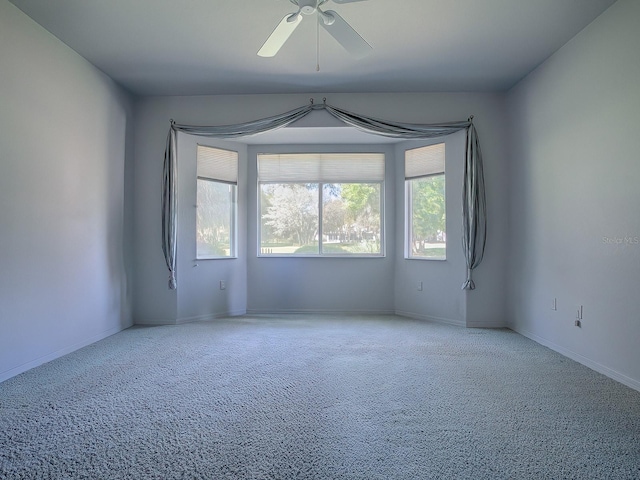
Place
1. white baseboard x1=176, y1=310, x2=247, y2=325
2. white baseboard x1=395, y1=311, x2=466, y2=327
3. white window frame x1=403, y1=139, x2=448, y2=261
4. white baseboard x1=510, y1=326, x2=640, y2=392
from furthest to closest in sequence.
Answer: white window frame x1=403, y1=139, x2=448, y2=261, white baseboard x1=176, y1=310, x2=247, y2=325, white baseboard x1=395, y1=311, x2=466, y2=327, white baseboard x1=510, y1=326, x2=640, y2=392

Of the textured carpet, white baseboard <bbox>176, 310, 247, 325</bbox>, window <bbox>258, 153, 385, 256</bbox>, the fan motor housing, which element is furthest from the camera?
window <bbox>258, 153, 385, 256</bbox>

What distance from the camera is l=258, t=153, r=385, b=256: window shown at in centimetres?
541

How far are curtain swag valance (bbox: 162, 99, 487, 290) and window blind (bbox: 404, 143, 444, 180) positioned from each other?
34cm

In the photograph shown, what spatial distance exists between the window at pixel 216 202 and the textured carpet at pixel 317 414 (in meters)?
1.72

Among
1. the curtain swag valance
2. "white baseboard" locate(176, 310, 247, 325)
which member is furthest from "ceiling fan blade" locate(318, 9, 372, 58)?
"white baseboard" locate(176, 310, 247, 325)

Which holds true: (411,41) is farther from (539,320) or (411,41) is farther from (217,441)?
(217,441)

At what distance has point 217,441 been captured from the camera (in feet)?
6.27

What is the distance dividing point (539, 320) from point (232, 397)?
3.16 metres

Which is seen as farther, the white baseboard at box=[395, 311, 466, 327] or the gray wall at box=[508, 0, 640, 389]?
the white baseboard at box=[395, 311, 466, 327]

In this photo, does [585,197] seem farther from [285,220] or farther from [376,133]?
[285,220]

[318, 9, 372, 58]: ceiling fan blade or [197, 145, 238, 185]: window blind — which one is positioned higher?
[318, 9, 372, 58]: ceiling fan blade

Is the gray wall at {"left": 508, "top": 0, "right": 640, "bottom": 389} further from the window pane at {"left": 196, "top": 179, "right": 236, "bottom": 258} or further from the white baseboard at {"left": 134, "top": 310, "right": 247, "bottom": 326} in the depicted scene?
the white baseboard at {"left": 134, "top": 310, "right": 247, "bottom": 326}

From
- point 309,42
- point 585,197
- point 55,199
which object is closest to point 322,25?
point 309,42

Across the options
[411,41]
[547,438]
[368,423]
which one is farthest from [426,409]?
[411,41]
